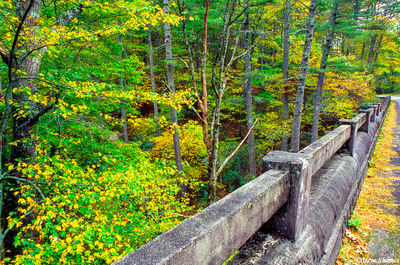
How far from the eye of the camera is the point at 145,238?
4.70m

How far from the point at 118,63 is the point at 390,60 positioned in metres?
Answer: 29.7

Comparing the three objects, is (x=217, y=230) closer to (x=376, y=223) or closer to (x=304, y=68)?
(x=376, y=223)

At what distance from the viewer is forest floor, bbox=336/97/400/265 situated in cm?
278

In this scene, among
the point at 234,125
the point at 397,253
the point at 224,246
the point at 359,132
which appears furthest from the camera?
the point at 234,125

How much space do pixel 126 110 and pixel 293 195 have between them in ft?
32.6

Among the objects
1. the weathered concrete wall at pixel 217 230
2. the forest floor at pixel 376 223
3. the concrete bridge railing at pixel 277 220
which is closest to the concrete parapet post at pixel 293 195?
the concrete bridge railing at pixel 277 220

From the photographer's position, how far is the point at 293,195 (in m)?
1.89

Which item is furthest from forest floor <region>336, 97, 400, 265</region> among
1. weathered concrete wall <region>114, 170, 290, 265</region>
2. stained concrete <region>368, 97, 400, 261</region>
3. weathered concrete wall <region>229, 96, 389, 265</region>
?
weathered concrete wall <region>114, 170, 290, 265</region>

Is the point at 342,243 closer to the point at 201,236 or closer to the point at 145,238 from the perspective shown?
the point at 201,236

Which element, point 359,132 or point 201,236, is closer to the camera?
point 201,236

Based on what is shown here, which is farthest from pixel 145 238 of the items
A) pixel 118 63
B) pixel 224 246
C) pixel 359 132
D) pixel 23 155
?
pixel 359 132

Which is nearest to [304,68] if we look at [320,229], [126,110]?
→ [320,229]

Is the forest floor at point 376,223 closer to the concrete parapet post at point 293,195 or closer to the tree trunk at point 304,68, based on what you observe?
the concrete parapet post at point 293,195

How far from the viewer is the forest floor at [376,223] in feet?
9.13
